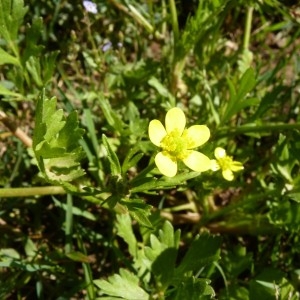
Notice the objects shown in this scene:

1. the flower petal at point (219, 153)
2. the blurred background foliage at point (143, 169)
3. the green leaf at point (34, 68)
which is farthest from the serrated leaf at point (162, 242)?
the green leaf at point (34, 68)

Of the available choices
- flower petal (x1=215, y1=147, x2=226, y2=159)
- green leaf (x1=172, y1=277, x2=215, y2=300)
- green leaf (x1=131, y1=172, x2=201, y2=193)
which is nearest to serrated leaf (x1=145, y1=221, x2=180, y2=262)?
green leaf (x1=172, y1=277, x2=215, y2=300)

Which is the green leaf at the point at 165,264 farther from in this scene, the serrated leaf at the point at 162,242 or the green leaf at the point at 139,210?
the green leaf at the point at 139,210

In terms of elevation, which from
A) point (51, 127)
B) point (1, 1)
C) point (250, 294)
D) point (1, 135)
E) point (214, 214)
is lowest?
point (250, 294)

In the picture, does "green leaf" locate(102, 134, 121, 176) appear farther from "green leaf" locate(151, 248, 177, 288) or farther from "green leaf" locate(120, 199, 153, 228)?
"green leaf" locate(151, 248, 177, 288)

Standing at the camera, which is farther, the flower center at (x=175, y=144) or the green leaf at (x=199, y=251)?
the green leaf at (x=199, y=251)

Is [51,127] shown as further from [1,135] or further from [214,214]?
[214,214]

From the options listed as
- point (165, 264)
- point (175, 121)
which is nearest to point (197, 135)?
point (175, 121)

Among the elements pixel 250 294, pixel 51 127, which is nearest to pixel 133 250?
pixel 250 294
